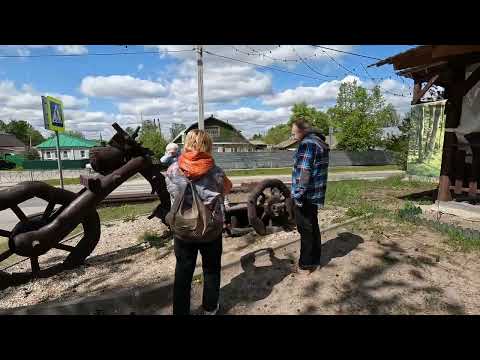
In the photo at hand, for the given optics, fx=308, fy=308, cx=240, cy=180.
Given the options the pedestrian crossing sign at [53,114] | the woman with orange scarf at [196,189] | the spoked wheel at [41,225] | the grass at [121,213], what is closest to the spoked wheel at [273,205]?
the woman with orange scarf at [196,189]

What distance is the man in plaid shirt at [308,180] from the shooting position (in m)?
3.36

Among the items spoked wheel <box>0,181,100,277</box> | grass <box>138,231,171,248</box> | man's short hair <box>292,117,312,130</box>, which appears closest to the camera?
man's short hair <box>292,117,312,130</box>

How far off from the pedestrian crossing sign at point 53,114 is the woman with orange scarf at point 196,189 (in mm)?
7429

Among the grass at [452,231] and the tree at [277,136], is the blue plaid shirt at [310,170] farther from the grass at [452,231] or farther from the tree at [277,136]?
the tree at [277,136]

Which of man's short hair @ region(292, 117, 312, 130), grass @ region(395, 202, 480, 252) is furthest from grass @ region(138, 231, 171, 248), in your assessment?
grass @ region(395, 202, 480, 252)

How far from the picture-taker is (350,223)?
212 inches

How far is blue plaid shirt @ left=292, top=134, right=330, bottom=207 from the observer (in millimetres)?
3355

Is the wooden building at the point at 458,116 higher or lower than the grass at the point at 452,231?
higher

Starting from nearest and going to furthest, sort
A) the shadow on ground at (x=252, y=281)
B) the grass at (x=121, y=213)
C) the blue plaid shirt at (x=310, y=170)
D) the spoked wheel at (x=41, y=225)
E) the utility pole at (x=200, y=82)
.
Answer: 1. the shadow on ground at (x=252, y=281)
2. the blue plaid shirt at (x=310, y=170)
3. the spoked wheel at (x=41, y=225)
4. the grass at (x=121, y=213)
5. the utility pole at (x=200, y=82)

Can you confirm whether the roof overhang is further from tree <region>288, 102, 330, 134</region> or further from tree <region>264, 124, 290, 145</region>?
tree <region>264, 124, 290, 145</region>

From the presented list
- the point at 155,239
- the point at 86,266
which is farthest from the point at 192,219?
the point at 155,239

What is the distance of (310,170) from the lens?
11.1ft
